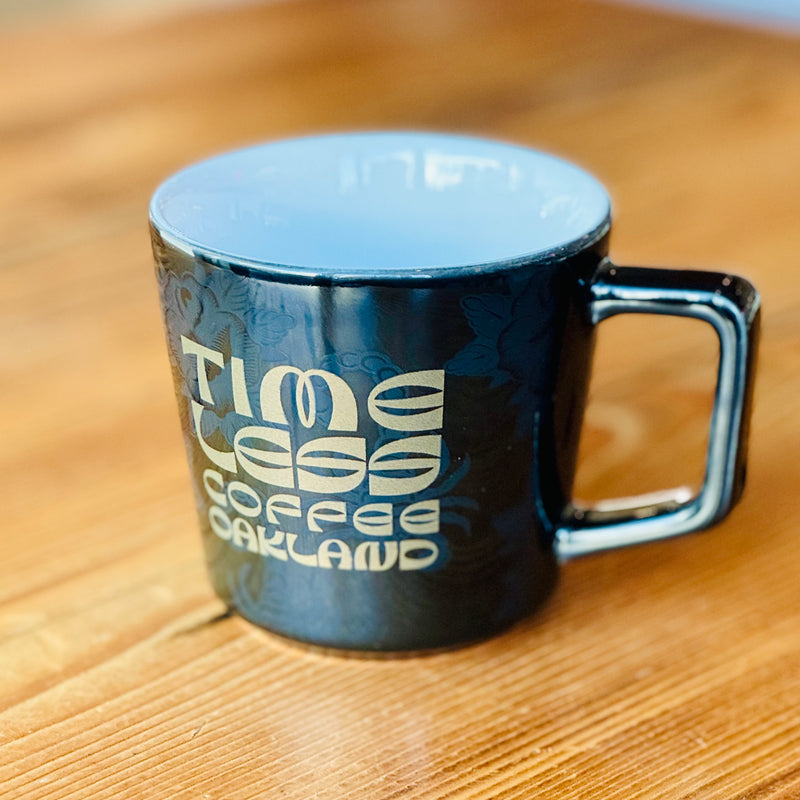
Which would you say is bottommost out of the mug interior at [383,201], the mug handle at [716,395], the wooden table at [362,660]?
the wooden table at [362,660]

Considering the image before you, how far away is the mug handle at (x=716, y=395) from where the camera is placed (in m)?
0.38

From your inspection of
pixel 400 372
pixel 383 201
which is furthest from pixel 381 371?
pixel 383 201

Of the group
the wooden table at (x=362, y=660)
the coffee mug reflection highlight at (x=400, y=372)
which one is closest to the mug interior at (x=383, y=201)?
the coffee mug reflection highlight at (x=400, y=372)

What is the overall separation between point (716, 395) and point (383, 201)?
147 millimetres

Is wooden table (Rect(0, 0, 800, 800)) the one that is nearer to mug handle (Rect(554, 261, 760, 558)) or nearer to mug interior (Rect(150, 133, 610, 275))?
mug handle (Rect(554, 261, 760, 558))

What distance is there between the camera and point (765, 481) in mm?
541

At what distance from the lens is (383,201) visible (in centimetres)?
45

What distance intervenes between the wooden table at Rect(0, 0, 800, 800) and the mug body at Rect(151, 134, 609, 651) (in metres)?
0.03

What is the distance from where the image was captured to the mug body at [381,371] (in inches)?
14.1

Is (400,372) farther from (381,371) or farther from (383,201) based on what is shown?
(383,201)

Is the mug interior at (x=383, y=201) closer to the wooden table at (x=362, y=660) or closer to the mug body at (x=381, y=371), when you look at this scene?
the mug body at (x=381, y=371)

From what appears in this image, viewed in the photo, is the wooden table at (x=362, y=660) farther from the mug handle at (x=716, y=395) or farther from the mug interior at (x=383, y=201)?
the mug interior at (x=383, y=201)

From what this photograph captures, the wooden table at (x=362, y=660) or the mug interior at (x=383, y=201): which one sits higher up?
the mug interior at (x=383, y=201)

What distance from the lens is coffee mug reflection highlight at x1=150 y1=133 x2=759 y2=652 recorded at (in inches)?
14.1
